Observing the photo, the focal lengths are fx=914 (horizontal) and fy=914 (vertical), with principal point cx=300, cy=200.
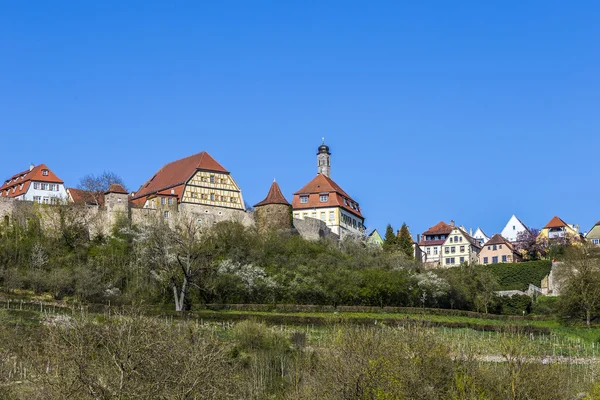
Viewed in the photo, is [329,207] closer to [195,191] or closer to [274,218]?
[274,218]

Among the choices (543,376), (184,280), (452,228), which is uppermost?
(452,228)

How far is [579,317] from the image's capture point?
215ft

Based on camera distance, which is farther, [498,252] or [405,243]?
[498,252]

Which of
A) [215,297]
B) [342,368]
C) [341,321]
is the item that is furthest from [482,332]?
[342,368]

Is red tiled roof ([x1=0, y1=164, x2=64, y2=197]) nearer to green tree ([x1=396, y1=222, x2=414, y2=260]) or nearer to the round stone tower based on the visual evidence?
the round stone tower

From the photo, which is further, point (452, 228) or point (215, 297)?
point (452, 228)

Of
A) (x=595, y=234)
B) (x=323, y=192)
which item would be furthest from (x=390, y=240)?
(x=595, y=234)

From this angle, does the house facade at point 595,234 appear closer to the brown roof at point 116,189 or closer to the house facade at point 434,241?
the house facade at point 434,241

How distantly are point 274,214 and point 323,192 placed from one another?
1447cm

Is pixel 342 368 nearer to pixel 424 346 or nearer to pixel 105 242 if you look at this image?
pixel 424 346

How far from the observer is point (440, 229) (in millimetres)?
105000

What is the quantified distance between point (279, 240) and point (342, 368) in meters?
42.3

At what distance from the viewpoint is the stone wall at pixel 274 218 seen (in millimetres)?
76188

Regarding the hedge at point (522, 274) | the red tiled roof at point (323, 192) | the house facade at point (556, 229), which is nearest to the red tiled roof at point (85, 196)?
the red tiled roof at point (323, 192)
